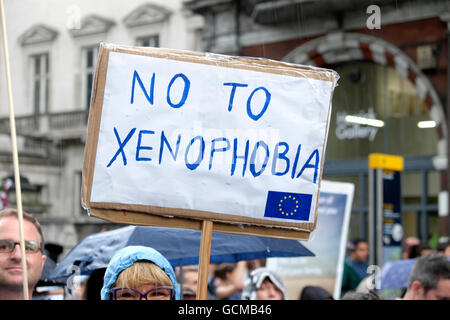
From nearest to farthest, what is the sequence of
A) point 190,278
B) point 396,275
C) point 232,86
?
point 232,86, point 190,278, point 396,275

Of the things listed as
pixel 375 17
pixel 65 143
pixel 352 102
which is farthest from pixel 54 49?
pixel 352 102

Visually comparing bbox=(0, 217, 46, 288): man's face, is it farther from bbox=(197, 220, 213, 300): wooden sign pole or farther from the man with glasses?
bbox=(197, 220, 213, 300): wooden sign pole

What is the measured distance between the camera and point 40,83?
741 cm

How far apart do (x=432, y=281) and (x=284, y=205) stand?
2.65 ft

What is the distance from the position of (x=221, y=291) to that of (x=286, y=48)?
406 cm

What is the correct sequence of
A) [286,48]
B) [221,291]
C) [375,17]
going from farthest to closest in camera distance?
[286,48], [221,291], [375,17]

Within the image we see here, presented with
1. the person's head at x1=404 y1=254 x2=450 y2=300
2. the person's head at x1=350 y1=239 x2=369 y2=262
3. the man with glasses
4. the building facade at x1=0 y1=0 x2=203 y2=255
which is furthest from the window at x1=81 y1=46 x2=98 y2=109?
the person's head at x1=404 y1=254 x2=450 y2=300

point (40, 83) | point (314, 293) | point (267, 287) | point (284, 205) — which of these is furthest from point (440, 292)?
point (40, 83)

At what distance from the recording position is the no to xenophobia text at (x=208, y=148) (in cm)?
241

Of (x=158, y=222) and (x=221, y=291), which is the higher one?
(x=158, y=222)

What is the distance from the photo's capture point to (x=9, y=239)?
2781 millimetres

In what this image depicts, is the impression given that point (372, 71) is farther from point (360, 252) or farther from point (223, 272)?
point (223, 272)

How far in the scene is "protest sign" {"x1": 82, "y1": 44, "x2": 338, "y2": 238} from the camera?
2.39 m

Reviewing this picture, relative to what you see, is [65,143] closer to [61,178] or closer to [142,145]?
[61,178]
